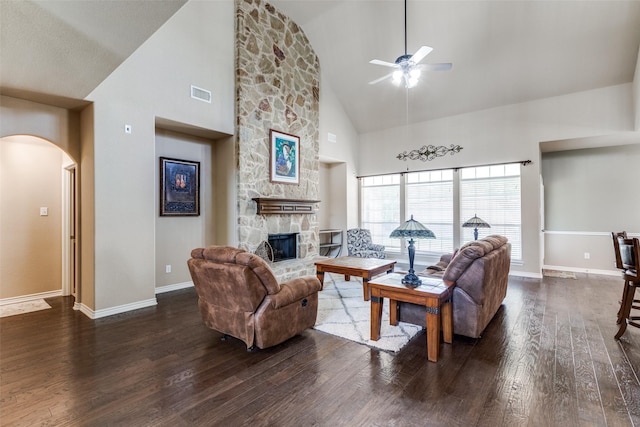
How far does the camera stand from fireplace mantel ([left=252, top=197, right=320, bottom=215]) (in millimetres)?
5406

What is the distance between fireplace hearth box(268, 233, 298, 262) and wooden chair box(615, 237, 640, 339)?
4.88m

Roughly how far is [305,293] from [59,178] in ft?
14.5

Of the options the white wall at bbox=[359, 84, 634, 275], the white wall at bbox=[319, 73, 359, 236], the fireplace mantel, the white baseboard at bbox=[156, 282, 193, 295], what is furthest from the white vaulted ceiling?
the white baseboard at bbox=[156, 282, 193, 295]

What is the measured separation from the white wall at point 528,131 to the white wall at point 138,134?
505 cm

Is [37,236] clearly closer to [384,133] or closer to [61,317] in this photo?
[61,317]

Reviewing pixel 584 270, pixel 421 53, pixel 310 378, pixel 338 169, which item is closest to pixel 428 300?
pixel 310 378

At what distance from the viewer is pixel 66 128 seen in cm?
390

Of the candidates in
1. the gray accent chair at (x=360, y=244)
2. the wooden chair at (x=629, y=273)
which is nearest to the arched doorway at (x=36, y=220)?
the gray accent chair at (x=360, y=244)

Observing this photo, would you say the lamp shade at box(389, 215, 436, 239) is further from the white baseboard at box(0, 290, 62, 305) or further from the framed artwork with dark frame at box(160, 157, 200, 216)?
the white baseboard at box(0, 290, 62, 305)

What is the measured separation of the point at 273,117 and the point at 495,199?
4.98 m

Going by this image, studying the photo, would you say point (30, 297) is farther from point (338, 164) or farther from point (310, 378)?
point (338, 164)

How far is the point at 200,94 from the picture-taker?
4.72 metres

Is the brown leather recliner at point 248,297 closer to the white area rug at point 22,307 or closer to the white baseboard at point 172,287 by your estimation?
the white baseboard at point 172,287

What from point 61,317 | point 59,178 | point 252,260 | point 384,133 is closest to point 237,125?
point 59,178
